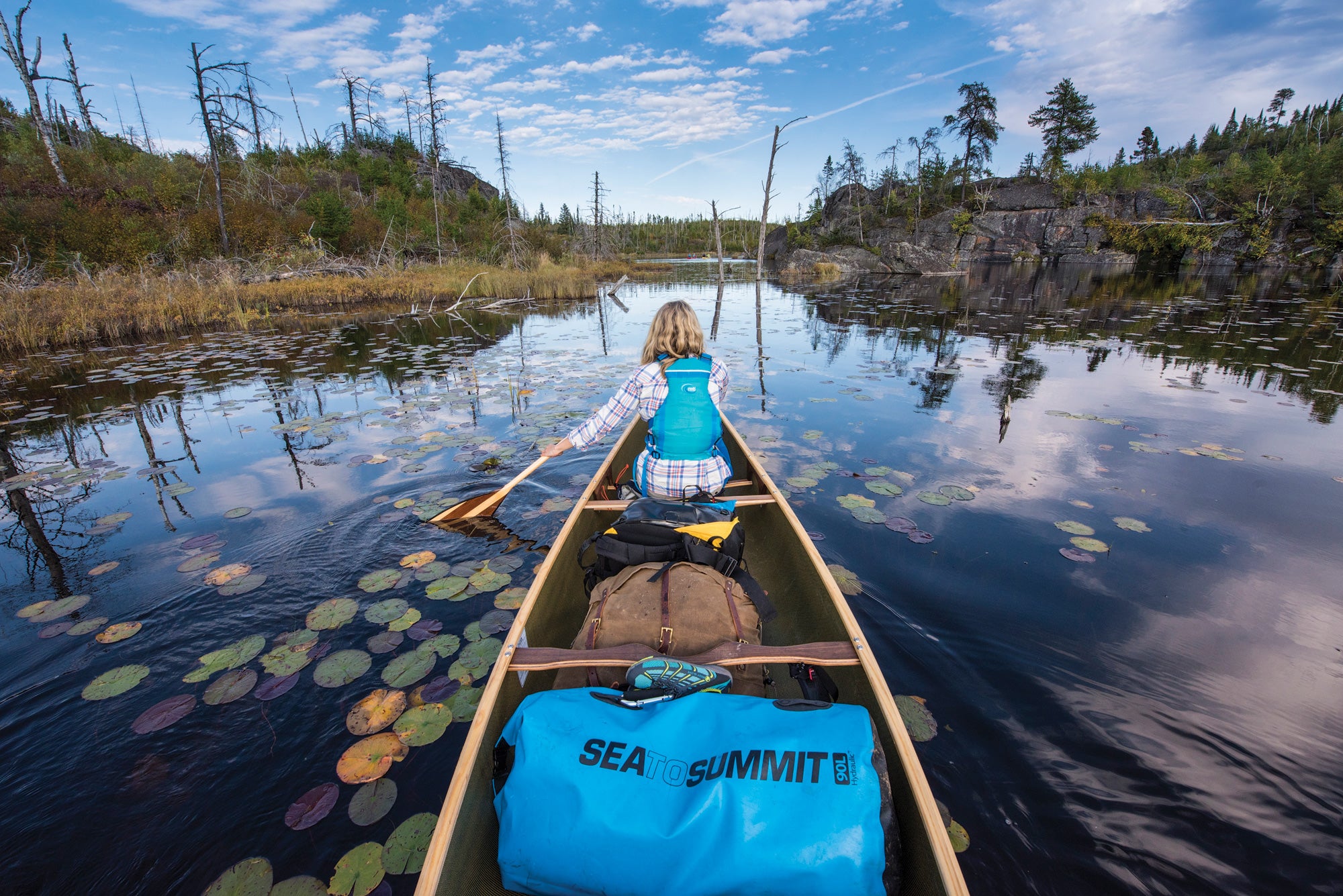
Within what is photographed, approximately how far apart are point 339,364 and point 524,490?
253 inches

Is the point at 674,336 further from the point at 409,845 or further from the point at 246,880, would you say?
the point at 246,880

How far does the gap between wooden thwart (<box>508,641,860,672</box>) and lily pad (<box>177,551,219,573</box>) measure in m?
2.80

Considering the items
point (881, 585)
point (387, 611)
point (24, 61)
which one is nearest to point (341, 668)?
point (387, 611)

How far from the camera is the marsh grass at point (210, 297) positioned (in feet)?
32.0

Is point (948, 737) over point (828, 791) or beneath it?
beneath

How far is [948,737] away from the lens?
6.87 ft

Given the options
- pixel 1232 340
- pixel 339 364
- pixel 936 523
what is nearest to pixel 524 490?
pixel 936 523

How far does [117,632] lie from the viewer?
2635 mm

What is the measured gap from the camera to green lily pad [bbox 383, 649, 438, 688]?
234 centimetres

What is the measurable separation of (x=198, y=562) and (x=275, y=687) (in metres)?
1.57

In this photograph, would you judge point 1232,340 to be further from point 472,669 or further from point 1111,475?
point 472,669

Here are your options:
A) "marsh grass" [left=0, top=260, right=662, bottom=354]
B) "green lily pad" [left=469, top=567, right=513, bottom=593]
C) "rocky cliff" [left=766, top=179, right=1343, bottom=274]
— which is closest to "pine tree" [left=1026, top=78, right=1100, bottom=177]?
"rocky cliff" [left=766, top=179, right=1343, bottom=274]

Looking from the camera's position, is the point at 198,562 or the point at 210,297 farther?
the point at 210,297

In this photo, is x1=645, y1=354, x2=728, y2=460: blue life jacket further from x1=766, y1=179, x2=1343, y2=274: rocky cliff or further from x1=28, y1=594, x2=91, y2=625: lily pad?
x1=766, y1=179, x2=1343, y2=274: rocky cliff
